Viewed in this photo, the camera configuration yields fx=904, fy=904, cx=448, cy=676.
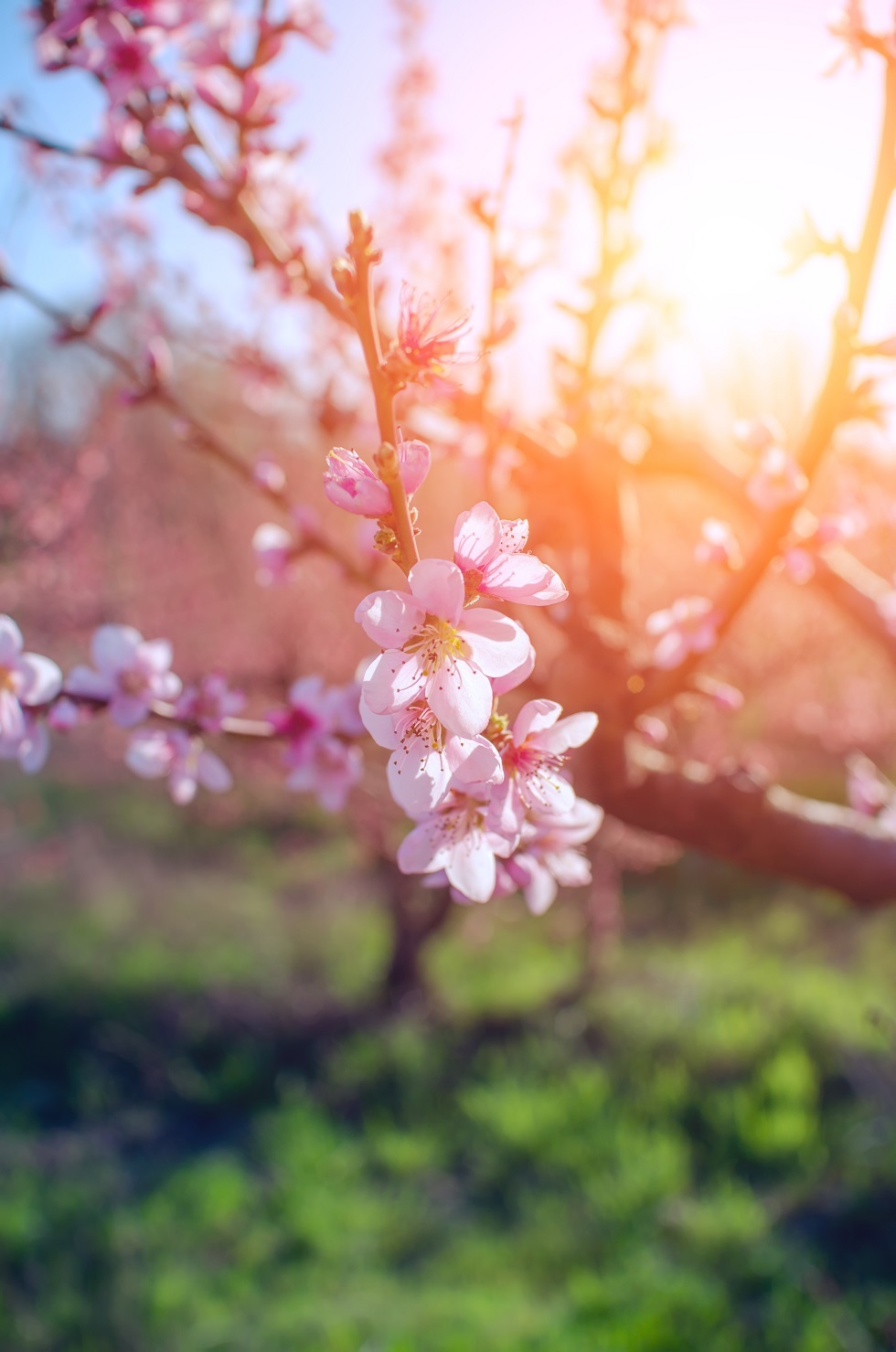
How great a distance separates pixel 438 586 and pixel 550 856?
0.61 meters

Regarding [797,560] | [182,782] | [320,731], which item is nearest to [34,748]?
[182,782]

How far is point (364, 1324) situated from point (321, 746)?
2.63 meters

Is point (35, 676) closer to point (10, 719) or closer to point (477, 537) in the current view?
point (10, 719)

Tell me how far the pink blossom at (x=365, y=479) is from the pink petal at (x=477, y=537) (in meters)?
0.05

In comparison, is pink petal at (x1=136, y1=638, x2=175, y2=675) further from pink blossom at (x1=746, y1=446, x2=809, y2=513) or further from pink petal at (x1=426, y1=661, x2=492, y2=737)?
pink blossom at (x1=746, y1=446, x2=809, y2=513)

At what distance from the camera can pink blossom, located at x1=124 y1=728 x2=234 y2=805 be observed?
58.1 inches

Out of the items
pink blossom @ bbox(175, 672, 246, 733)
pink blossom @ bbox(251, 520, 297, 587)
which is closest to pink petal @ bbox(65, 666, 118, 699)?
pink blossom @ bbox(175, 672, 246, 733)

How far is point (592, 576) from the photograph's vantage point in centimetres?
183

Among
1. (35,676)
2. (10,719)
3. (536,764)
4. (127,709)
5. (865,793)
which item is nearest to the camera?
(536,764)

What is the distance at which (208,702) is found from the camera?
153cm

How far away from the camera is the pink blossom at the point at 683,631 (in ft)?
5.03

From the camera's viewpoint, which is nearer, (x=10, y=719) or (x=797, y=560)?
(x=10, y=719)

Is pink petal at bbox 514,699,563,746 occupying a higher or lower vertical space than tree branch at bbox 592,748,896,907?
higher

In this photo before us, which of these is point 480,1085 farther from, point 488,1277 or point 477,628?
point 477,628
